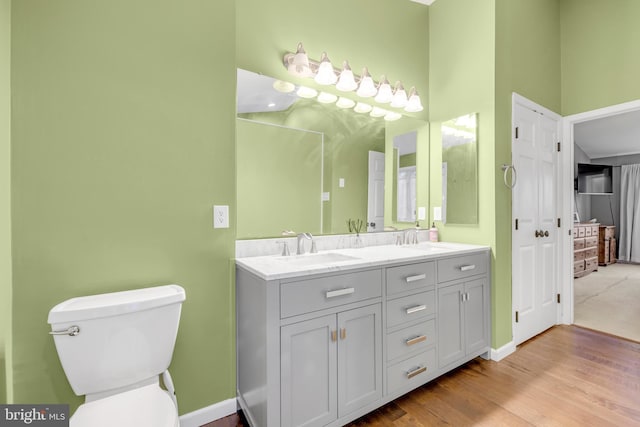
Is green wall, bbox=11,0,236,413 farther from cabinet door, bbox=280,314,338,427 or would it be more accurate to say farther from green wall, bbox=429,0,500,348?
green wall, bbox=429,0,500,348

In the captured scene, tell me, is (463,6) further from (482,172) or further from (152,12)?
(152,12)

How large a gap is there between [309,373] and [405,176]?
179cm

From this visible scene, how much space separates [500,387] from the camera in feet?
6.27

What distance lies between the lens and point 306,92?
6.68 feet

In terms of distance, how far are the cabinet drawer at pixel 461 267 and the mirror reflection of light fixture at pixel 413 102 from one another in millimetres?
1275

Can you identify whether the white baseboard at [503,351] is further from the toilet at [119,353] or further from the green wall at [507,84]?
the toilet at [119,353]

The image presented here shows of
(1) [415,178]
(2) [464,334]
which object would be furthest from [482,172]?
(2) [464,334]

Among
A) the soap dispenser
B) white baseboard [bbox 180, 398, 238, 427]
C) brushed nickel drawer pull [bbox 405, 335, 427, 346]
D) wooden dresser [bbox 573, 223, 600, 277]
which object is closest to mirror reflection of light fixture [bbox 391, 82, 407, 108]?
the soap dispenser

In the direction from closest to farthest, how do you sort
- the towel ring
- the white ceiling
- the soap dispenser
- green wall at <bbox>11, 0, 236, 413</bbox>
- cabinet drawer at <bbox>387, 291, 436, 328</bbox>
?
1. green wall at <bbox>11, 0, 236, 413</bbox>
2. cabinet drawer at <bbox>387, 291, 436, 328</bbox>
3. the towel ring
4. the soap dispenser
5. the white ceiling

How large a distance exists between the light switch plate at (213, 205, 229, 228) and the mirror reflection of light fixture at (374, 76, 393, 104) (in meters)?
1.49

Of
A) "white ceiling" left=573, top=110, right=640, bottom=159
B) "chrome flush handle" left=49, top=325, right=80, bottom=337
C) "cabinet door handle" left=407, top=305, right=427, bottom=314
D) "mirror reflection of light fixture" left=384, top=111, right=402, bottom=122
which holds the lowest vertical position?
"cabinet door handle" left=407, top=305, right=427, bottom=314

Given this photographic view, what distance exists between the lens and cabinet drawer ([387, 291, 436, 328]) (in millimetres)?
1668

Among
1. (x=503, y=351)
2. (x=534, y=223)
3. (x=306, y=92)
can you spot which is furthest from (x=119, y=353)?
(x=534, y=223)

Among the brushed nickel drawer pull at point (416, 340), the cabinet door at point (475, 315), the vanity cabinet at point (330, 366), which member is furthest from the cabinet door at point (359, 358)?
the cabinet door at point (475, 315)
